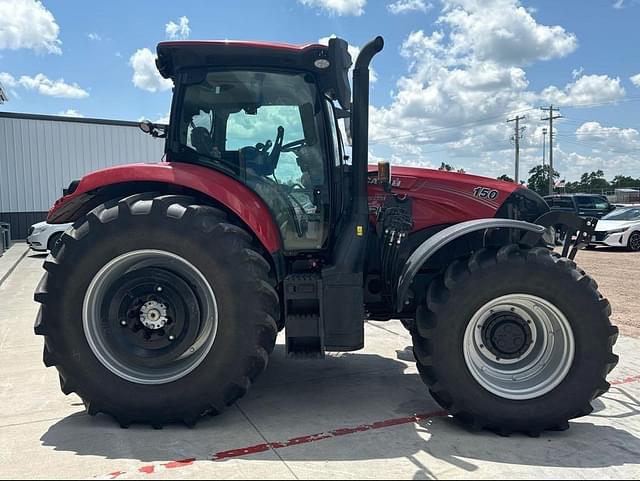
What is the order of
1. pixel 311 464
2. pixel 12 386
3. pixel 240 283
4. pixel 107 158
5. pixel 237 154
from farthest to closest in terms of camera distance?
1. pixel 107 158
2. pixel 12 386
3. pixel 237 154
4. pixel 240 283
5. pixel 311 464

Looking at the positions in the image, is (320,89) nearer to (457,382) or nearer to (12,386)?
(457,382)

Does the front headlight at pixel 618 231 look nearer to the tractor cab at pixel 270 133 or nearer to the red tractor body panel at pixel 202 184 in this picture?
the tractor cab at pixel 270 133

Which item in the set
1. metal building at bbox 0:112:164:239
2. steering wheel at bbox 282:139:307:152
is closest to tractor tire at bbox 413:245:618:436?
steering wheel at bbox 282:139:307:152

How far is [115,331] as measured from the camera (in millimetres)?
3428

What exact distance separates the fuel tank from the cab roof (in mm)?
1073

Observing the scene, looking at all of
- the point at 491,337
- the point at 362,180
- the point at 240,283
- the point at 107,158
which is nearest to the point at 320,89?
the point at 362,180

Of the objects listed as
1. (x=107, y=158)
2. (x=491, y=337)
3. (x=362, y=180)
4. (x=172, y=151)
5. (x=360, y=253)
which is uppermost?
(x=107, y=158)

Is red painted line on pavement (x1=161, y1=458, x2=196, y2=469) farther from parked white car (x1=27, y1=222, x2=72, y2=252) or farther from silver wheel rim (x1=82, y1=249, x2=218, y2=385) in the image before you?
parked white car (x1=27, y1=222, x2=72, y2=252)

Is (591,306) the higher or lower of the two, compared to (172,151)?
lower

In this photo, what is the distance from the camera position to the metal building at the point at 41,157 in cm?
1914

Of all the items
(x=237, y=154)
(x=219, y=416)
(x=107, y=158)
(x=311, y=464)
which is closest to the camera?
(x=311, y=464)

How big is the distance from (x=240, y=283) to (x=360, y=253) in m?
0.92

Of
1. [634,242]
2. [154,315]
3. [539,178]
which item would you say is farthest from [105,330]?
[539,178]

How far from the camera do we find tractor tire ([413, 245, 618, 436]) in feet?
10.7
